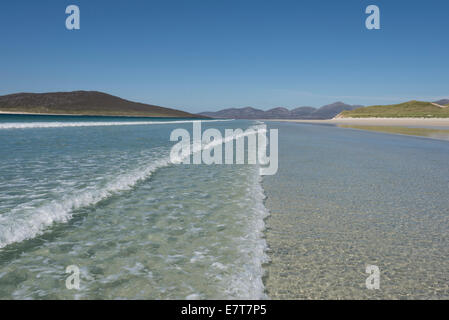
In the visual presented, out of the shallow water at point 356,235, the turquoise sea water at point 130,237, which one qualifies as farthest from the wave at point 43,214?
the shallow water at point 356,235

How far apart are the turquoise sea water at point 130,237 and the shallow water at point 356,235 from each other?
425mm

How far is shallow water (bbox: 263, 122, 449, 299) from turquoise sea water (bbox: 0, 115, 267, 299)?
0.42 meters

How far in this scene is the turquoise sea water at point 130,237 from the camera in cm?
316

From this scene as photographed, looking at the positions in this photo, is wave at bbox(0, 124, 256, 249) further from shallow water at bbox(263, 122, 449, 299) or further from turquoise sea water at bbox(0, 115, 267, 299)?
shallow water at bbox(263, 122, 449, 299)

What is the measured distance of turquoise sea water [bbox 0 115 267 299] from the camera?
10.4 ft

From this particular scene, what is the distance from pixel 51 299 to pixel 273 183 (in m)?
6.43

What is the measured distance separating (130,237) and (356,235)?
3.58 m

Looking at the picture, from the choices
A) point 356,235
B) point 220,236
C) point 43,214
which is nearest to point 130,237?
point 220,236

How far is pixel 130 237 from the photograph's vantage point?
14.6 ft

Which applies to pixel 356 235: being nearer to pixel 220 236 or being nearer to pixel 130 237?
pixel 220 236

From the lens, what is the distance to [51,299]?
2.94 metres

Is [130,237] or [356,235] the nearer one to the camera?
[130,237]

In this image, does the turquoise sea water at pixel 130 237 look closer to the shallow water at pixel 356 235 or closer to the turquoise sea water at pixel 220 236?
the turquoise sea water at pixel 220 236

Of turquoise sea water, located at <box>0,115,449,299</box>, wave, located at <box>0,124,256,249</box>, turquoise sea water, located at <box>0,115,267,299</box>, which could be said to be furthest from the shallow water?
wave, located at <box>0,124,256,249</box>
